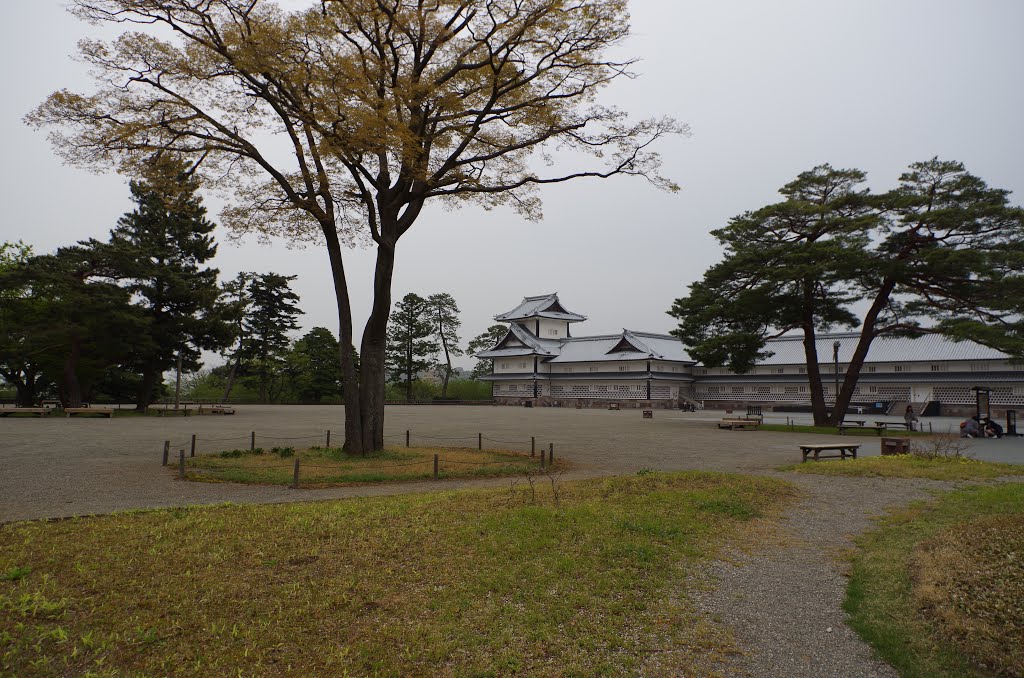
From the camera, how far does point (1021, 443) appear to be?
18578mm

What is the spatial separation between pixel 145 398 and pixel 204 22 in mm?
27268

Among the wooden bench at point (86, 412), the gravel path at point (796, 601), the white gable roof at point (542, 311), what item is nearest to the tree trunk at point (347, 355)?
the gravel path at point (796, 601)

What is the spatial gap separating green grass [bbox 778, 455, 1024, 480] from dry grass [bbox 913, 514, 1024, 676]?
18.1 ft

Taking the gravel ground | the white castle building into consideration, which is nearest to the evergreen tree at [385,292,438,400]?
the white castle building

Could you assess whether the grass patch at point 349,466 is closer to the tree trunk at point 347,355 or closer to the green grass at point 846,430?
the tree trunk at point 347,355

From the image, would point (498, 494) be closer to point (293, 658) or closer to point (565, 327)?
point (293, 658)

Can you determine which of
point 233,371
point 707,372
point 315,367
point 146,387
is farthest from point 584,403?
point 146,387

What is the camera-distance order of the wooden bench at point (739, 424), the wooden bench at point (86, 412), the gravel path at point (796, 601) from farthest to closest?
the wooden bench at point (86, 412) → the wooden bench at point (739, 424) → the gravel path at point (796, 601)

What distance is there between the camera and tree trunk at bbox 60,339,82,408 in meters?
29.8

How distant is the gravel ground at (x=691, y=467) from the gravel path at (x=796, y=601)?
0.01 m

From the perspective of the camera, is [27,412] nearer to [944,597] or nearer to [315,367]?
[315,367]

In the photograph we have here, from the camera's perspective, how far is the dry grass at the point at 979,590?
395 cm

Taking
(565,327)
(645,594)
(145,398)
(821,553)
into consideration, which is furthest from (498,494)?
(565,327)

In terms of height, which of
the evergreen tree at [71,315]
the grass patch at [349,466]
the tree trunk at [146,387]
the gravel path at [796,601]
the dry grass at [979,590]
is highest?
the evergreen tree at [71,315]
